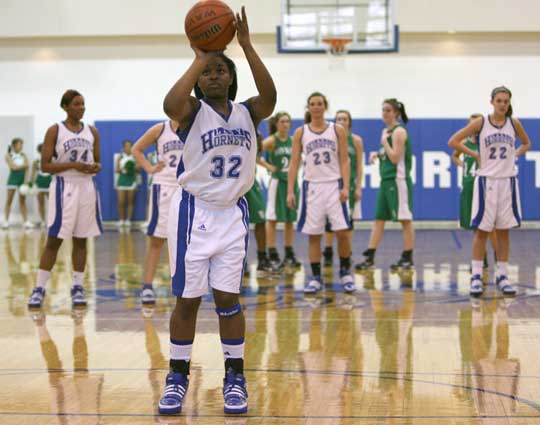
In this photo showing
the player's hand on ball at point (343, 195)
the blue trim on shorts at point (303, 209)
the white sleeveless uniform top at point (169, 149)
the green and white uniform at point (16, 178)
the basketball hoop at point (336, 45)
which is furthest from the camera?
the green and white uniform at point (16, 178)

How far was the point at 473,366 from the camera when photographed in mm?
5277

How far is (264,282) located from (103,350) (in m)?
3.42

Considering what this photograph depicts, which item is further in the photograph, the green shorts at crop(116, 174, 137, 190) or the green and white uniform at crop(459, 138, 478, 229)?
the green shorts at crop(116, 174, 137, 190)

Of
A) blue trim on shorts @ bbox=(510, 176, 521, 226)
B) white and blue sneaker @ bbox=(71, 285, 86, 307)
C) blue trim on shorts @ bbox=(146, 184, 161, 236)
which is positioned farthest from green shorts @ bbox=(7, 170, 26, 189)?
blue trim on shorts @ bbox=(510, 176, 521, 226)

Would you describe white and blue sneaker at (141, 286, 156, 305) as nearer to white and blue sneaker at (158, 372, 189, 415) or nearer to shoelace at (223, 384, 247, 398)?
white and blue sneaker at (158, 372, 189, 415)

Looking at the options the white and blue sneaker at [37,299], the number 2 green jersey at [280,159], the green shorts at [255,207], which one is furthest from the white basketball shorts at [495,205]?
the white and blue sneaker at [37,299]

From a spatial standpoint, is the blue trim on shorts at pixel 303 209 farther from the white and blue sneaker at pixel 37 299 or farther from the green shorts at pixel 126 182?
the green shorts at pixel 126 182

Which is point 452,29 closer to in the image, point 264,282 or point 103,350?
point 264,282

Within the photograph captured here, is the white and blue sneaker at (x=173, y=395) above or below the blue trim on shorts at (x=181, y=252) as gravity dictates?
below

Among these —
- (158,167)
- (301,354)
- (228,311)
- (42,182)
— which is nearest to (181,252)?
(228,311)

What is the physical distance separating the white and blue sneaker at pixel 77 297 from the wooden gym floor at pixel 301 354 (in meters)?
0.08

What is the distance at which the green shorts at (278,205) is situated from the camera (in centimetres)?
1027

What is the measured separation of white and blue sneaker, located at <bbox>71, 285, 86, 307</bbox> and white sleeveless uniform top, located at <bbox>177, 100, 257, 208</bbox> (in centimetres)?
346

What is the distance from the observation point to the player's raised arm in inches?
165
